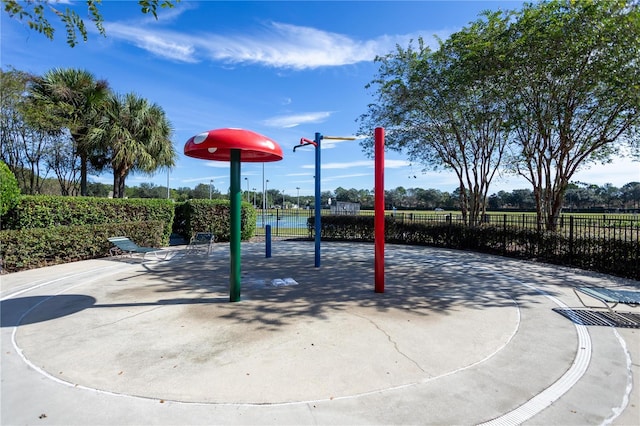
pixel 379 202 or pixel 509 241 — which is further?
pixel 509 241

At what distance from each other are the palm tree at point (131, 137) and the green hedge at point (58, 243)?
6.09 meters

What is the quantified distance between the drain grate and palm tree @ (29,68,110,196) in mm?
17349

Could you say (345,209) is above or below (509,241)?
above

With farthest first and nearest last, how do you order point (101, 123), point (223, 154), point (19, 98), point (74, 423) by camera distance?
point (101, 123), point (19, 98), point (223, 154), point (74, 423)

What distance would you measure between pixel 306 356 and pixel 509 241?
10181 mm

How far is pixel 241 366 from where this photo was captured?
3.27 m

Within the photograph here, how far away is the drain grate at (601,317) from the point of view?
458cm

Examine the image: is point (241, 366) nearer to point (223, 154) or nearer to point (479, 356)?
point (479, 356)

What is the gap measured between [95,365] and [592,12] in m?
12.7

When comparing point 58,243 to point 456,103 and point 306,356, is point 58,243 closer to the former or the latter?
point 306,356

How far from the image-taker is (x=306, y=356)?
350cm

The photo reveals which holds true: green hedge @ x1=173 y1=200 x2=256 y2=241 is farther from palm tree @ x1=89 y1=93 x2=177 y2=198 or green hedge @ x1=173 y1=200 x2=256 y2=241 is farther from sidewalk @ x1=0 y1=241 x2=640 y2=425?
sidewalk @ x1=0 y1=241 x2=640 y2=425

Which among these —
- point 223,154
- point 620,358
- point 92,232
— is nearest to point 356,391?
point 620,358

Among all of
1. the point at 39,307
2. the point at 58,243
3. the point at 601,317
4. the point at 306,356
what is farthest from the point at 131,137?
the point at 601,317
